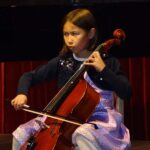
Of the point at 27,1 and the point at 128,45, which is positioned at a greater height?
the point at 27,1

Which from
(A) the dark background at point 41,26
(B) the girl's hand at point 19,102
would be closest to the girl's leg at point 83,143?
(B) the girl's hand at point 19,102

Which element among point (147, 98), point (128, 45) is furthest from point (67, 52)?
point (147, 98)

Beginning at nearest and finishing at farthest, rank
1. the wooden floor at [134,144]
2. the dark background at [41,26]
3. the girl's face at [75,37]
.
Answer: the girl's face at [75,37]
the wooden floor at [134,144]
the dark background at [41,26]

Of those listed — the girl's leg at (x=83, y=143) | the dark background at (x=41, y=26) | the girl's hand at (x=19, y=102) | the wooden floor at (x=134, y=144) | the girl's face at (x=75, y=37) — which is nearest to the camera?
the girl's leg at (x=83, y=143)

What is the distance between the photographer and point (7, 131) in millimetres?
3887

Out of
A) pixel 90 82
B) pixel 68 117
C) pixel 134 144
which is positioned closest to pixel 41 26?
pixel 134 144

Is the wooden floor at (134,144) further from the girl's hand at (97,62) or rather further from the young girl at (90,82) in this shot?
the girl's hand at (97,62)

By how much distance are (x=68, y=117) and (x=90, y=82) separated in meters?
0.26

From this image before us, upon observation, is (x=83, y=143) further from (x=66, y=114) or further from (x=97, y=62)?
(x=97, y=62)

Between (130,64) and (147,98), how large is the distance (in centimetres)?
28

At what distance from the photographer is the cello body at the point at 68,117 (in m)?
1.61

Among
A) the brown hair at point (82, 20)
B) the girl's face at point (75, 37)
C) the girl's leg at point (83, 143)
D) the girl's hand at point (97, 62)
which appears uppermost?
the brown hair at point (82, 20)

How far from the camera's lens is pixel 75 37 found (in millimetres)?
1824

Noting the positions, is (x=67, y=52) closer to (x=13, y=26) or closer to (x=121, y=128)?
(x=121, y=128)
